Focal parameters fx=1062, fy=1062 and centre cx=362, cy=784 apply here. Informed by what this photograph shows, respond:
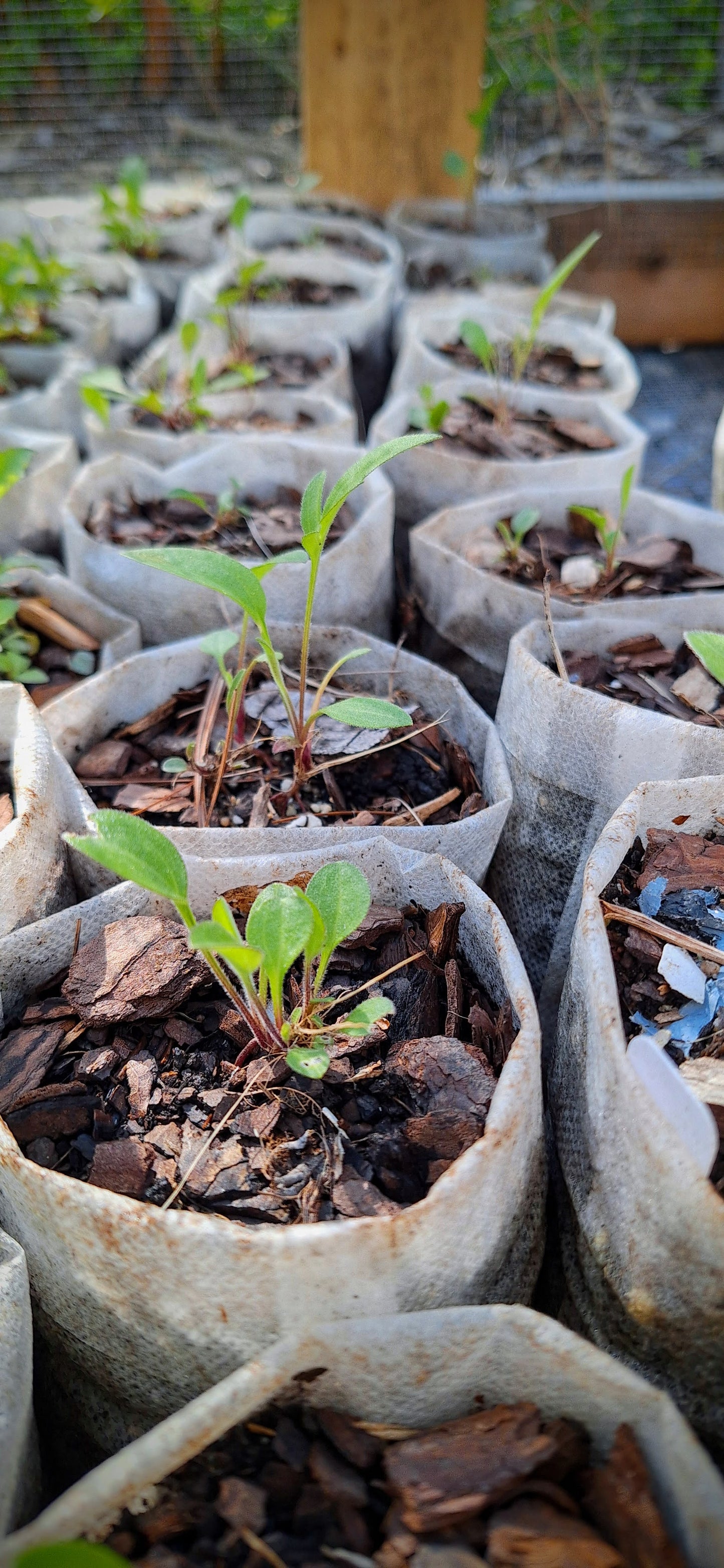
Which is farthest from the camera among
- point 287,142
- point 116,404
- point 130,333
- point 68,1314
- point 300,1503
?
point 287,142

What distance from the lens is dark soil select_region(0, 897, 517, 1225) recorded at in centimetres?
72

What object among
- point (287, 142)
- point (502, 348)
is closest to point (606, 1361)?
point (502, 348)

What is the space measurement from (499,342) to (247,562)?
866 mm

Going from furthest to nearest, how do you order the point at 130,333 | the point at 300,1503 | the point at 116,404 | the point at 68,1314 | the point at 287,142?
the point at 287,142 → the point at 130,333 → the point at 116,404 → the point at 68,1314 → the point at 300,1503

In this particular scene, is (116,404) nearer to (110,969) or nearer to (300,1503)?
(110,969)

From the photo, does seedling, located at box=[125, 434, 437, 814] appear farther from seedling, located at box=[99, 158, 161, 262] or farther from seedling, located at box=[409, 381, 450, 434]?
seedling, located at box=[99, 158, 161, 262]

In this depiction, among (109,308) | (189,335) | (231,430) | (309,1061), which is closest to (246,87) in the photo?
(109,308)

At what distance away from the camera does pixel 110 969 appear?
32.7 inches

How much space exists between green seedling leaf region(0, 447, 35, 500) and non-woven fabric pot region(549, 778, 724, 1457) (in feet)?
2.43

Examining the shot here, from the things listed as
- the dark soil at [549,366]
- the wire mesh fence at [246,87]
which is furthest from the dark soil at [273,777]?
the wire mesh fence at [246,87]

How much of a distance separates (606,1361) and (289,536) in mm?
983

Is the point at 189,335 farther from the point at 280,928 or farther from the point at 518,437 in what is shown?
the point at 280,928

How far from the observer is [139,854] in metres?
0.71

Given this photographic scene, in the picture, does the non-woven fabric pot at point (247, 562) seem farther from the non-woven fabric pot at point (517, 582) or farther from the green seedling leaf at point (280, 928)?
the green seedling leaf at point (280, 928)
